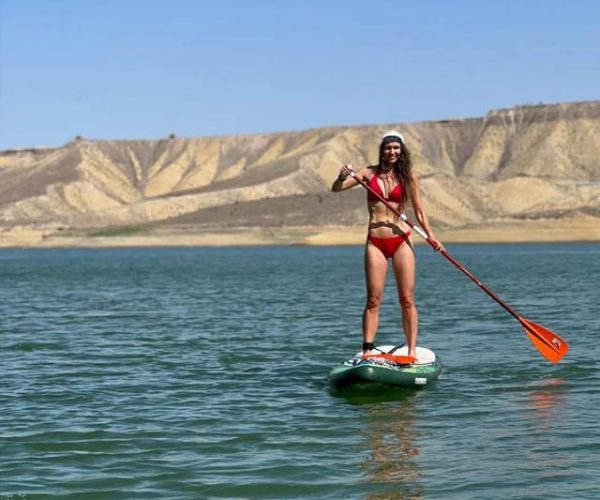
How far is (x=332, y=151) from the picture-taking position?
195125 millimetres

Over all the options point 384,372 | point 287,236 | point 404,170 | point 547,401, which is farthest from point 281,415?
point 287,236

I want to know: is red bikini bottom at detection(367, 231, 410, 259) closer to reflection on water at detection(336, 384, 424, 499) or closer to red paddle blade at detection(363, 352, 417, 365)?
red paddle blade at detection(363, 352, 417, 365)

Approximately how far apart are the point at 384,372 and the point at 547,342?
3294 mm

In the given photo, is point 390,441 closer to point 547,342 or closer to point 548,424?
point 548,424

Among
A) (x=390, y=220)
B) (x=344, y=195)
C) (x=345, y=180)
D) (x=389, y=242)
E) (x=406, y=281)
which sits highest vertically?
(x=344, y=195)

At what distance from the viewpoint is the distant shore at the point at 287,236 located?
134 metres

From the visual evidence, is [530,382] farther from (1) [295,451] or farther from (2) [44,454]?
(2) [44,454]

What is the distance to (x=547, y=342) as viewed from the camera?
1794cm

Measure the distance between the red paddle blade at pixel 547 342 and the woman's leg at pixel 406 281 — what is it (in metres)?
2.18

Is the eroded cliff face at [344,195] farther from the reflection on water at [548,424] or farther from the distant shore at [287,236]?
the reflection on water at [548,424]

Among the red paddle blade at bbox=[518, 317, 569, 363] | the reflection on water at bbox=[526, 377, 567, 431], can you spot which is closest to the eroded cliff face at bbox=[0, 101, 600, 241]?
the red paddle blade at bbox=[518, 317, 569, 363]

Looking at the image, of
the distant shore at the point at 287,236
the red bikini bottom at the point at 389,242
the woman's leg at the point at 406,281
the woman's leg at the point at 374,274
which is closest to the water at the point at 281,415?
the woman's leg at the point at 406,281

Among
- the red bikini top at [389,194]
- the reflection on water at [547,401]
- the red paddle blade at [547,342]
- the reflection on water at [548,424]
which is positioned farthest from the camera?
the red paddle blade at [547,342]

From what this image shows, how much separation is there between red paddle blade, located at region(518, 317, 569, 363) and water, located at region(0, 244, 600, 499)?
0.82 feet
